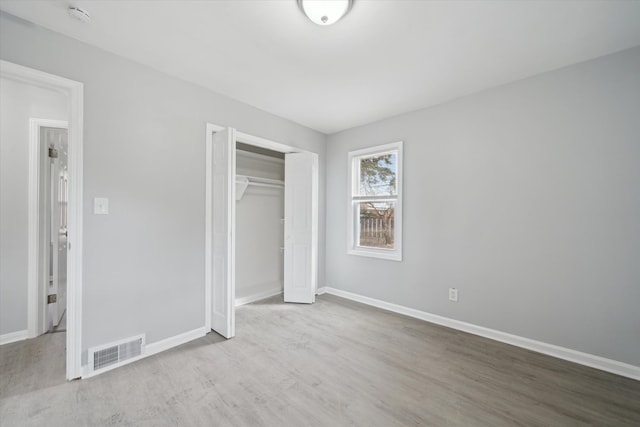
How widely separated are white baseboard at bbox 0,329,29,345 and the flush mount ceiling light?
12.8 feet

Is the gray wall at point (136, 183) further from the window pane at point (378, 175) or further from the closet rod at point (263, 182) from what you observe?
the window pane at point (378, 175)

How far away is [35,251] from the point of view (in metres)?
2.52

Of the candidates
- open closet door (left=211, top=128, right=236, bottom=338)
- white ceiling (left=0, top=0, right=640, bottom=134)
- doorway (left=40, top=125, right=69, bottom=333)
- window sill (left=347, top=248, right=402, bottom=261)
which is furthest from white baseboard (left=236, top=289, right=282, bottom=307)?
white ceiling (left=0, top=0, right=640, bottom=134)

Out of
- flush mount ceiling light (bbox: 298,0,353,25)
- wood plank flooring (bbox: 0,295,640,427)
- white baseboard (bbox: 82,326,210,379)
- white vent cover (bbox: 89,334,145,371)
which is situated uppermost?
flush mount ceiling light (bbox: 298,0,353,25)

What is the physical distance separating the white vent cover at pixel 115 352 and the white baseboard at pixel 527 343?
274 cm

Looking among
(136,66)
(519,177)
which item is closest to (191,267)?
(136,66)

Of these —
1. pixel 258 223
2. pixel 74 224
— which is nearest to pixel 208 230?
pixel 74 224

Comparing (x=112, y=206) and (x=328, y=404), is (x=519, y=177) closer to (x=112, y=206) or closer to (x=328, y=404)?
(x=328, y=404)

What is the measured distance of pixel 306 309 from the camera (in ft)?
11.2

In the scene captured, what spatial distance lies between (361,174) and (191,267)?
8.70 ft

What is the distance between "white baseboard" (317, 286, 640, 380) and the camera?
2.01m

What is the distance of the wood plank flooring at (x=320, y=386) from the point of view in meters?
1.58

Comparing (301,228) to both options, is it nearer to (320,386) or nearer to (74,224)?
(320,386)

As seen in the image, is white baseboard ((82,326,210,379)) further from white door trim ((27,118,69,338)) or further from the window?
the window
